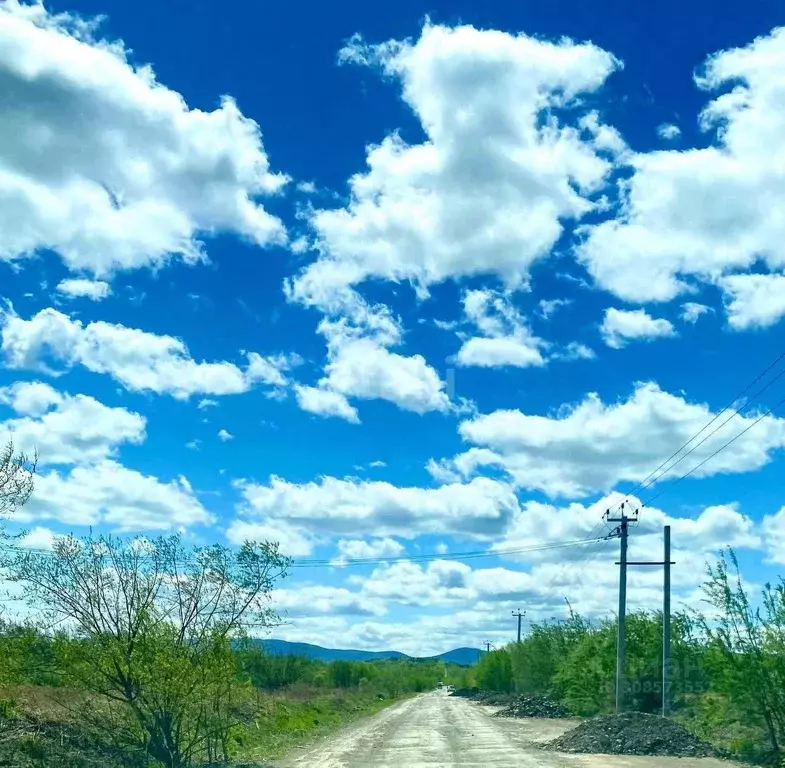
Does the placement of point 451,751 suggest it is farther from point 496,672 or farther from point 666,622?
point 496,672

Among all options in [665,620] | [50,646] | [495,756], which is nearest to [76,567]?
Answer: [50,646]

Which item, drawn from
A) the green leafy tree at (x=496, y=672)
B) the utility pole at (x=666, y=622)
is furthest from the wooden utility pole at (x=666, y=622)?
the green leafy tree at (x=496, y=672)

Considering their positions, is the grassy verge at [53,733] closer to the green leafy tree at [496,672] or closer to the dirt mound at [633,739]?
the dirt mound at [633,739]

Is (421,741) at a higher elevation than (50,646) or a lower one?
lower

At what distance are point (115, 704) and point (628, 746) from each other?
18386 millimetres

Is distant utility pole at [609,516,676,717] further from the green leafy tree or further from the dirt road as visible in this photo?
the green leafy tree

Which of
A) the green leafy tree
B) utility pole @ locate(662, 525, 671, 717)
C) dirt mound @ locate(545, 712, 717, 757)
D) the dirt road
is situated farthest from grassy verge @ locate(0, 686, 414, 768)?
the green leafy tree

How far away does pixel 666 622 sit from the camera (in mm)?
34750

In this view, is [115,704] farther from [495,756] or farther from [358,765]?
[495,756]

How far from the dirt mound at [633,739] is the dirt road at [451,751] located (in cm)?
119

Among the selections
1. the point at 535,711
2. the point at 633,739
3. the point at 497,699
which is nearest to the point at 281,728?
the point at 633,739

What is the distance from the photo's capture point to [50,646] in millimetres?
19062

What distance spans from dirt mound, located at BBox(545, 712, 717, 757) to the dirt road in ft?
3.89

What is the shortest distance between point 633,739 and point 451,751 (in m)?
6.45
